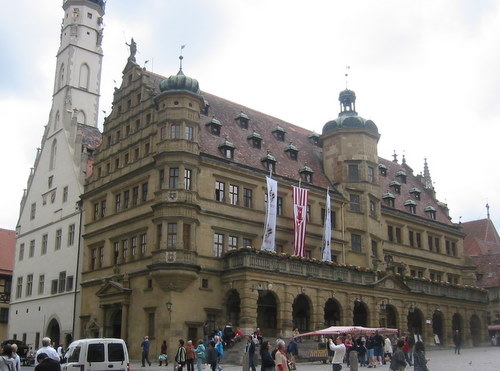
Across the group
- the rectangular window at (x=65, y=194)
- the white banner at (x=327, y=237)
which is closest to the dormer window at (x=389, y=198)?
the white banner at (x=327, y=237)

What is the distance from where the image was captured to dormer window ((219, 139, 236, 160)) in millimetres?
46875

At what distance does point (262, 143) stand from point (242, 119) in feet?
8.53

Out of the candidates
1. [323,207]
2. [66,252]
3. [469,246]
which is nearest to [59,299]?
[66,252]

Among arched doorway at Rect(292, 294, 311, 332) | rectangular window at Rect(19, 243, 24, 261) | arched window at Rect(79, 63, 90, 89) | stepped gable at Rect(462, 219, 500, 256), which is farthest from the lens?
stepped gable at Rect(462, 219, 500, 256)

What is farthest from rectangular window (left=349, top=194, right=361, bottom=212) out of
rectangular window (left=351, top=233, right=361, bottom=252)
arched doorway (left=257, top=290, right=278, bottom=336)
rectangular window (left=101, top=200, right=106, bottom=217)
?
rectangular window (left=101, top=200, right=106, bottom=217)

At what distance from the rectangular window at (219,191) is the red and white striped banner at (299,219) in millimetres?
5104

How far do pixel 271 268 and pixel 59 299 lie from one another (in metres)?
20.5

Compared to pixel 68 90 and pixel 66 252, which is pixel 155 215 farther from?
pixel 68 90

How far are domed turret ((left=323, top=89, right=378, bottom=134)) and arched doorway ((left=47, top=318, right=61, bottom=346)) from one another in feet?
91.9

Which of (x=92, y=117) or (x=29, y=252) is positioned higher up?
(x=92, y=117)

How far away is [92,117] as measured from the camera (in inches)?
2630

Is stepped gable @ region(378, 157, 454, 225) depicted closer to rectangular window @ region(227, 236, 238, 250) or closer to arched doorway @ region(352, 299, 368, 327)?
arched doorway @ region(352, 299, 368, 327)

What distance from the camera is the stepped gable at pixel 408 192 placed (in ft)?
207

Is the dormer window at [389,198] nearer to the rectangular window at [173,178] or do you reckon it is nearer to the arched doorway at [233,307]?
the arched doorway at [233,307]
